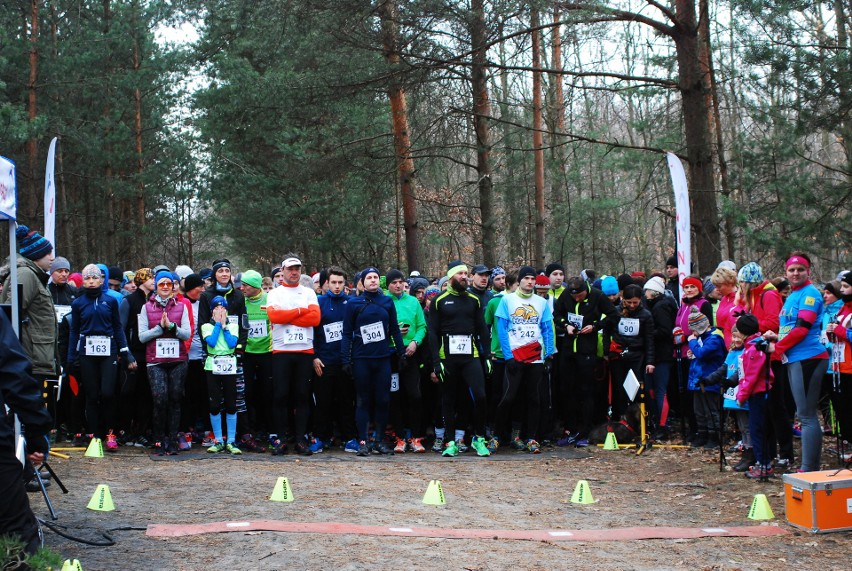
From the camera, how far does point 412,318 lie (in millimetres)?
10922

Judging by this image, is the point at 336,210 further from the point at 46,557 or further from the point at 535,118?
the point at 46,557

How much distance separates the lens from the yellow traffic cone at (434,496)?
25.0 feet

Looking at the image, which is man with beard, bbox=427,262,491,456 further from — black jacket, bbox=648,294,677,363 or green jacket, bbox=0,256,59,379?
green jacket, bbox=0,256,59,379

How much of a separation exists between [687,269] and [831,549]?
5.27 m

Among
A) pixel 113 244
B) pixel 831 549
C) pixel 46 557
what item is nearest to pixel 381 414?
pixel 831 549

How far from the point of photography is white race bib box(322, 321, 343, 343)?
1084cm

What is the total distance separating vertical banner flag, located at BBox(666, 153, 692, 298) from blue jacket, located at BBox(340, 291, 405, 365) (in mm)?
3855

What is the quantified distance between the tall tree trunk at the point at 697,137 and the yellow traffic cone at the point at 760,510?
6757mm

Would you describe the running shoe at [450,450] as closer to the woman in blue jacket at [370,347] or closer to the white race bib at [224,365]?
the woman in blue jacket at [370,347]

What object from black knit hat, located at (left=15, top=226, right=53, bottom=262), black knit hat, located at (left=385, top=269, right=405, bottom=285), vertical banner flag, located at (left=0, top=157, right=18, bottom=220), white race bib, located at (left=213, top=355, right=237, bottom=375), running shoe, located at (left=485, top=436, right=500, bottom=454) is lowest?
running shoe, located at (left=485, top=436, right=500, bottom=454)

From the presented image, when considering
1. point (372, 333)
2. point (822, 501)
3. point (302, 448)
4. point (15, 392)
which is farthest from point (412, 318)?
point (15, 392)

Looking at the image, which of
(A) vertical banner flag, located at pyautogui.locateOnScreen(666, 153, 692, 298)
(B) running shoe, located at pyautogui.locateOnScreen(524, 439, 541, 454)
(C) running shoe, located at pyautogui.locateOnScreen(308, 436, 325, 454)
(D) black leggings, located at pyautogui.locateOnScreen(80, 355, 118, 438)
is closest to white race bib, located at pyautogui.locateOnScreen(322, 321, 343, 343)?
(C) running shoe, located at pyautogui.locateOnScreen(308, 436, 325, 454)

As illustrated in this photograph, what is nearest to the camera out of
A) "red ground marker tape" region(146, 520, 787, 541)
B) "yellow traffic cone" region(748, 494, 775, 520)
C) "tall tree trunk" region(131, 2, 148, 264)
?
"red ground marker tape" region(146, 520, 787, 541)

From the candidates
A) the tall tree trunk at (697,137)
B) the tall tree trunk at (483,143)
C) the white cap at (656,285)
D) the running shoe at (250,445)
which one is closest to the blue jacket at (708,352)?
the white cap at (656,285)
